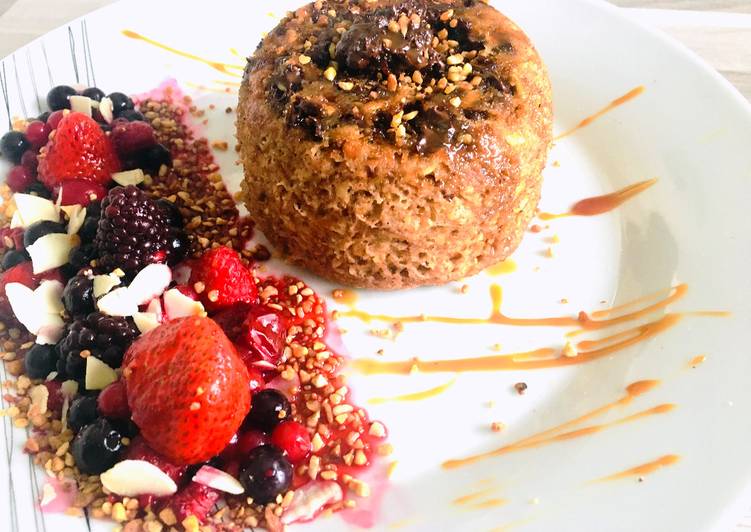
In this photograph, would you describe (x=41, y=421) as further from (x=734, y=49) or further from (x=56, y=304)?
(x=734, y=49)

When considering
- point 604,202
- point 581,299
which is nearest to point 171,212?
point 581,299

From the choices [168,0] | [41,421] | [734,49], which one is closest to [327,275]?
[41,421]

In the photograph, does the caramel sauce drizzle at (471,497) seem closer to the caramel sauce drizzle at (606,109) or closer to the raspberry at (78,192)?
the caramel sauce drizzle at (606,109)

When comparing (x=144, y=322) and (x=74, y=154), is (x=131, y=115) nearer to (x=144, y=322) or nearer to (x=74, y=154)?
(x=74, y=154)

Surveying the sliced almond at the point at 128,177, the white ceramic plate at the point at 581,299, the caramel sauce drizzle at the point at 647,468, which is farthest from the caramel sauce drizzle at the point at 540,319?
the sliced almond at the point at 128,177

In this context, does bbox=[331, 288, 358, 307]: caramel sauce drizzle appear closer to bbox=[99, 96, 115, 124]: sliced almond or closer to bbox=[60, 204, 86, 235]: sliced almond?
bbox=[60, 204, 86, 235]: sliced almond

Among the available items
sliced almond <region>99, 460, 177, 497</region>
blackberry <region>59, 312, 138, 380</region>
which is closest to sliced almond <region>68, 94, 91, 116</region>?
blackberry <region>59, 312, 138, 380</region>
